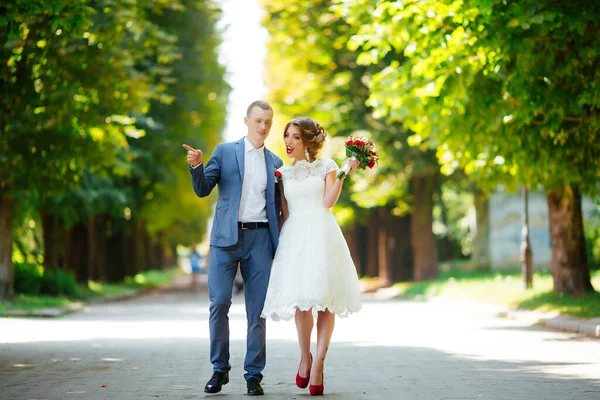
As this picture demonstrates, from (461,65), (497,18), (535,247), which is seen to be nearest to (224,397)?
(497,18)

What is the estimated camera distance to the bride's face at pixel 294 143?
8.57 meters

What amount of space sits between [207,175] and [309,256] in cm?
105

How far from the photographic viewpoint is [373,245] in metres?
43.6

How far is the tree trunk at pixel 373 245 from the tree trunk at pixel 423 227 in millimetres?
6800

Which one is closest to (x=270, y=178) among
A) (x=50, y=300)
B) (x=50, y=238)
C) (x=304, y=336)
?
(x=304, y=336)

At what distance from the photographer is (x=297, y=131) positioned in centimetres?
857

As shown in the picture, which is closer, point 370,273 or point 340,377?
point 340,377

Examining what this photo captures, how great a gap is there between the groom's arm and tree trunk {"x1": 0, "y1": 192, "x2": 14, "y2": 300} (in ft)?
49.5

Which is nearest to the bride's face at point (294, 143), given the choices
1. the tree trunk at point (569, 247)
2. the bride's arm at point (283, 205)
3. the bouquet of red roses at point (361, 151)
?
the bride's arm at point (283, 205)

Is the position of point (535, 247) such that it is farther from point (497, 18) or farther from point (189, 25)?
point (497, 18)

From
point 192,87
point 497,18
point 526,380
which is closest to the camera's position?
Result: point 526,380

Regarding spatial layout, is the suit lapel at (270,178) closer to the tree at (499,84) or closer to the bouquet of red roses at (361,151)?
the bouquet of red roses at (361,151)

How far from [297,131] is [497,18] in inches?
248

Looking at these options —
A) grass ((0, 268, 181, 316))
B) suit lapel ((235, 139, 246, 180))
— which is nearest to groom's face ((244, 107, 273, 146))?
suit lapel ((235, 139, 246, 180))
